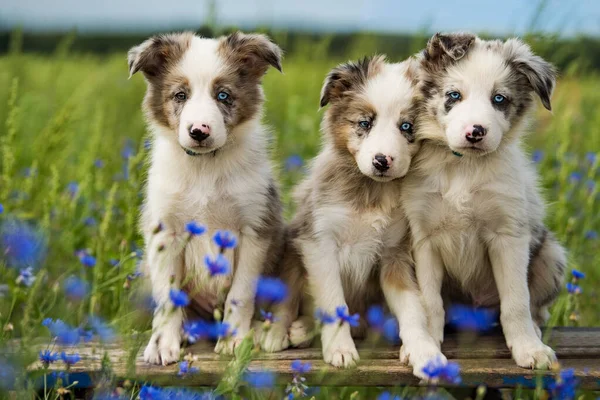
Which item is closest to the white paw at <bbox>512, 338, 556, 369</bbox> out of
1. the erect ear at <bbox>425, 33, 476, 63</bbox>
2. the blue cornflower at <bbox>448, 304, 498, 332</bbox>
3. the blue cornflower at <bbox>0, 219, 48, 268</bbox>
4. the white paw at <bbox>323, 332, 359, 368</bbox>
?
the blue cornflower at <bbox>448, 304, 498, 332</bbox>

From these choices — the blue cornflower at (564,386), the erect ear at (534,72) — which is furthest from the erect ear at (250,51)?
the blue cornflower at (564,386)

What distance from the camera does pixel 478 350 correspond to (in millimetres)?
4020

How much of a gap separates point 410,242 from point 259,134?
3.33 feet

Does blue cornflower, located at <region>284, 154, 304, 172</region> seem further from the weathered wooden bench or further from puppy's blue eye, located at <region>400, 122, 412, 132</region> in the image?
the weathered wooden bench

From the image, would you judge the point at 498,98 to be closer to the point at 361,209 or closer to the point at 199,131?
the point at 361,209

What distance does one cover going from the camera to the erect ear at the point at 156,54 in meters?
4.13

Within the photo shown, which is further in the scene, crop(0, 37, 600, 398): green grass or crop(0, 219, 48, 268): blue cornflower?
crop(0, 37, 600, 398): green grass

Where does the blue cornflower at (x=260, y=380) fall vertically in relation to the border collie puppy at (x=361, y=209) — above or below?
below

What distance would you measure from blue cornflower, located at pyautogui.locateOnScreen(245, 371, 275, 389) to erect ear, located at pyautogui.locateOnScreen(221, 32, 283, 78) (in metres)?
1.63

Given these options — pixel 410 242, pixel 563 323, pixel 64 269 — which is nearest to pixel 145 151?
pixel 64 269

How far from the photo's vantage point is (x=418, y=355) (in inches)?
148

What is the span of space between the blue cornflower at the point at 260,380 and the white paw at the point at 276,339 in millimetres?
551

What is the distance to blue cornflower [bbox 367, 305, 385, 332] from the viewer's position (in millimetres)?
3844

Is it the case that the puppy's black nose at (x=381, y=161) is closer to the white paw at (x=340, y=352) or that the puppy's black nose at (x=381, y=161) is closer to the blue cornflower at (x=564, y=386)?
the white paw at (x=340, y=352)
